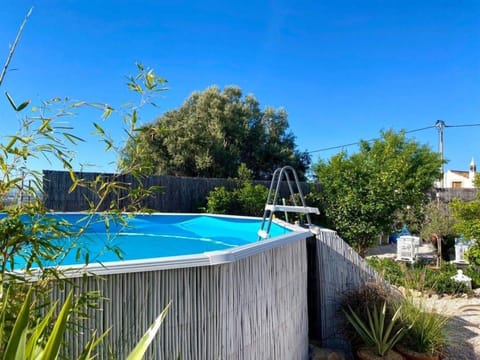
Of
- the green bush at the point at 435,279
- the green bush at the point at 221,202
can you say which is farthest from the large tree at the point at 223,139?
the green bush at the point at 435,279

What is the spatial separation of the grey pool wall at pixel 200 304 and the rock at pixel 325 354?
0.77m

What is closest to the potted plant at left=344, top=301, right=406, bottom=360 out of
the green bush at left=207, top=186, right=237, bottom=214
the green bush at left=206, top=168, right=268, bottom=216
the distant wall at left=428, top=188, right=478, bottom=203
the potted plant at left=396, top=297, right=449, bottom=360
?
the potted plant at left=396, top=297, right=449, bottom=360

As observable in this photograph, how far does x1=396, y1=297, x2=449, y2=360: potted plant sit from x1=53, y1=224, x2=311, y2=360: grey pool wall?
1.54 metres

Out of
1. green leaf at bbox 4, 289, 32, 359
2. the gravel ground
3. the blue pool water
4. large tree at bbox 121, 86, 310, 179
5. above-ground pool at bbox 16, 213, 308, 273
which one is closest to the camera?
green leaf at bbox 4, 289, 32, 359

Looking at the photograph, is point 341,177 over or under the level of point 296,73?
under

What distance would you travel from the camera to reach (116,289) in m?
1.77

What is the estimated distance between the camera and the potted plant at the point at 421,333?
3.47 metres

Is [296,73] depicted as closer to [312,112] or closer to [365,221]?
[312,112]

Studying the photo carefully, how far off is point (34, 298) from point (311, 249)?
3.27m

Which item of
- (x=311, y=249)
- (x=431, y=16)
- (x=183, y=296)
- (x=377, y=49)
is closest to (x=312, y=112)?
(x=377, y=49)

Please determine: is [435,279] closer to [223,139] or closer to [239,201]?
[239,201]

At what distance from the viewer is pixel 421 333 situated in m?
3.60

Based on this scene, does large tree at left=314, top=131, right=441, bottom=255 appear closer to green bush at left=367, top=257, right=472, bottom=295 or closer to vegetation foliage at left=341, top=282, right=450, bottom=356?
green bush at left=367, top=257, right=472, bottom=295

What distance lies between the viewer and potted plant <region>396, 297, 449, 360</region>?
3.47 metres
